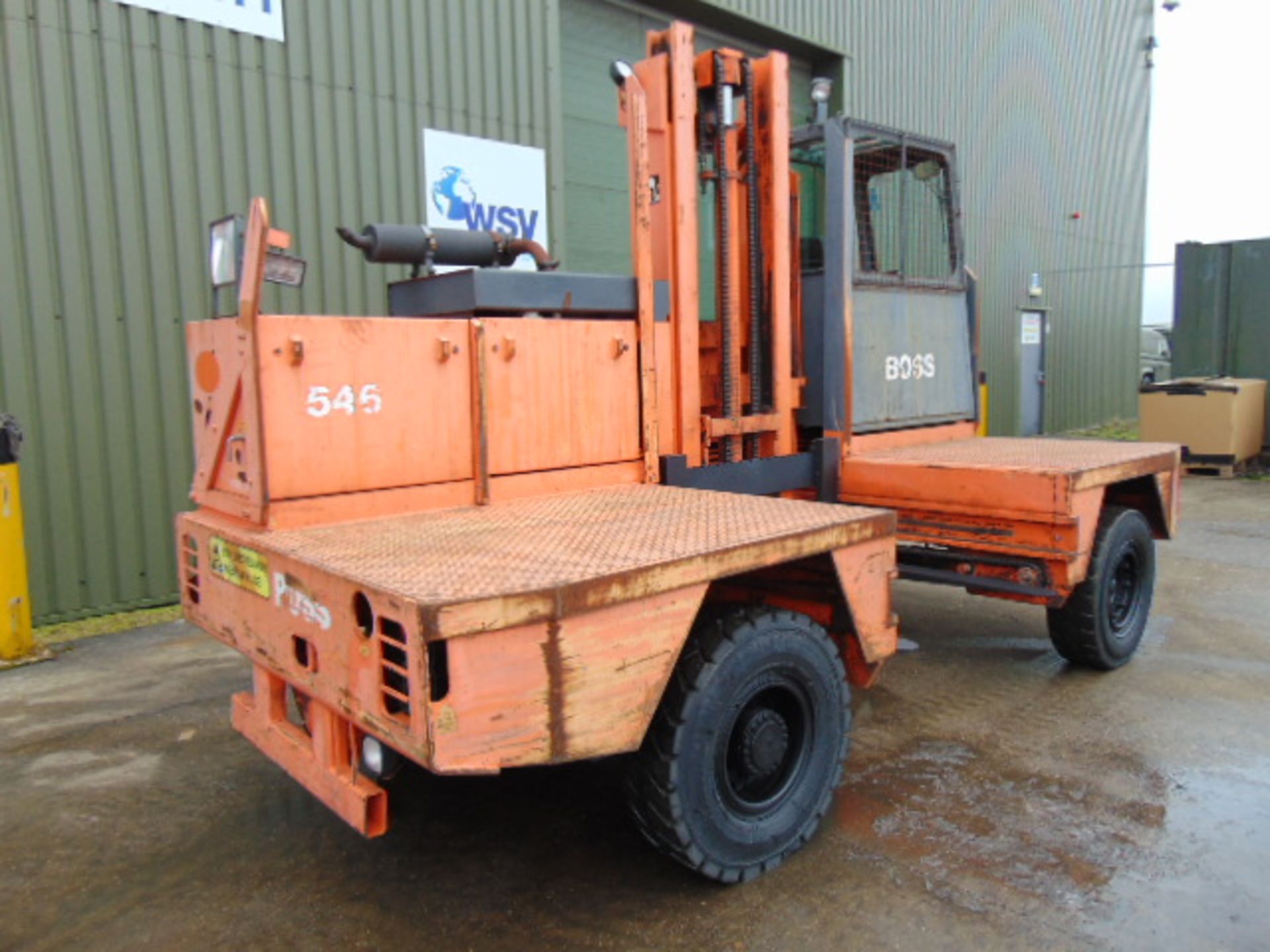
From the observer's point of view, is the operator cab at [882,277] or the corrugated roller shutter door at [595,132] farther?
the corrugated roller shutter door at [595,132]

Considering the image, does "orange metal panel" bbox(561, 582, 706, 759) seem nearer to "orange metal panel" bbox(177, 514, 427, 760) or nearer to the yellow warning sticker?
"orange metal panel" bbox(177, 514, 427, 760)

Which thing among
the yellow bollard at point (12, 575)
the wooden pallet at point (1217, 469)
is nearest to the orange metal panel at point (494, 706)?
the yellow bollard at point (12, 575)

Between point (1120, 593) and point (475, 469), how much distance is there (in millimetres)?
3716

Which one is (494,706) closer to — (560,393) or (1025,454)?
(560,393)

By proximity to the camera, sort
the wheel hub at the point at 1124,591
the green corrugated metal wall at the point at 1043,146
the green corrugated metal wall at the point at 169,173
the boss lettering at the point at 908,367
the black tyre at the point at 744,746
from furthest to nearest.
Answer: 1. the green corrugated metal wall at the point at 1043,146
2. the green corrugated metal wall at the point at 169,173
3. the wheel hub at the point at 1124,591
4. the boss lettering at the point at 908,367
5. the black tyre at the point at 744,746

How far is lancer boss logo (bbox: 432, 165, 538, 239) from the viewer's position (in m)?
7.86

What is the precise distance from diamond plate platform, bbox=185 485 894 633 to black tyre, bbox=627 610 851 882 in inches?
11.2

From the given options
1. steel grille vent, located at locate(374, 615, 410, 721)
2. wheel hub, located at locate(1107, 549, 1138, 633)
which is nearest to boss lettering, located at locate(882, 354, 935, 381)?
wheel hub, located at locate(1107, 549, 1138, 633)

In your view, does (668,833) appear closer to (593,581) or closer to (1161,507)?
(593,581)

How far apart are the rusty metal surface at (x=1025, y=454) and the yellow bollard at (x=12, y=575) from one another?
4.56 meters

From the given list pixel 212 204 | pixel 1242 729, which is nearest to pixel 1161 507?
pixel 1242 729

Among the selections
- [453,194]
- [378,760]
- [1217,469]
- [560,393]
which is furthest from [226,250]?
[1217,469]

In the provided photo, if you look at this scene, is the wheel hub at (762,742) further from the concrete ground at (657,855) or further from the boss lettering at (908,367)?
the boss lettering at (908,367)

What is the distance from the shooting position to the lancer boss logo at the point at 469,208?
7855 millimetres
